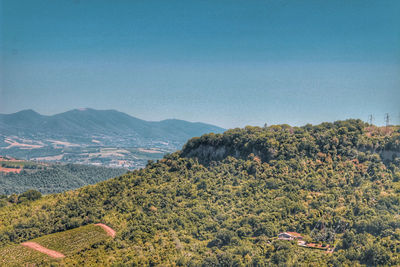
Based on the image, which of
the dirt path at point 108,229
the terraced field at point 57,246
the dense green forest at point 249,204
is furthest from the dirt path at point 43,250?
the dirt path at point 108,229

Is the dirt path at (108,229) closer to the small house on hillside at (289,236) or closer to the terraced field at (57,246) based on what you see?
the terraced field at (57,246)

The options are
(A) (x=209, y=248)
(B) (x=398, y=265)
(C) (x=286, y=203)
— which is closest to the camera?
(B) (x=398, y=265)

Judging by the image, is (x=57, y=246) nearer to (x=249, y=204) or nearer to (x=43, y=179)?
(x=249, y=204)

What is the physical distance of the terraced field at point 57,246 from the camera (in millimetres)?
42656

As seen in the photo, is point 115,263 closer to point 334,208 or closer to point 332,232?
point 332,232

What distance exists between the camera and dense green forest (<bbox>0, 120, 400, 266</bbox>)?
39094 millimetres

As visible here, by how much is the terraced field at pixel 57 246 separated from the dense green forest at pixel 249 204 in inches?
85.8

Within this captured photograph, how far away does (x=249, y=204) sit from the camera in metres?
50.8

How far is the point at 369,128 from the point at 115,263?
149 feet

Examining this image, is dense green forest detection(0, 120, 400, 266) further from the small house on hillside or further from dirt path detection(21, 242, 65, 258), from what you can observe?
dirt path detection(21, 242, 65, 258)

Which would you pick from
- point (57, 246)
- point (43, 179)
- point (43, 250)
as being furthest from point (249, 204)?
point (43, 179)

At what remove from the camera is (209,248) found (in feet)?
142

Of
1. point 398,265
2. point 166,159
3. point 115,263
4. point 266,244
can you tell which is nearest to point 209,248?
point 266,244

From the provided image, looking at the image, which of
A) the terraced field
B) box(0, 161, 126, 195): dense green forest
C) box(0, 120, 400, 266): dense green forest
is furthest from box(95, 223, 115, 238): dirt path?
box(0, 161, 126, 195): dense green forest
